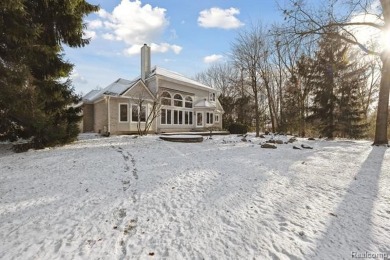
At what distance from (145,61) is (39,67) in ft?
48.0

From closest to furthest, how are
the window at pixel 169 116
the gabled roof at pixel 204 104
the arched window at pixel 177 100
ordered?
the window at pixel 169 116 < the arched window at pixel 177 100 < the gabled roof at pixel 204 104

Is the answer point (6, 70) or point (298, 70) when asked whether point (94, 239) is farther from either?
point (298, 70)

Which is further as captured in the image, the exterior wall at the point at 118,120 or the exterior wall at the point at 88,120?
the exterior wall at the point at 88,120

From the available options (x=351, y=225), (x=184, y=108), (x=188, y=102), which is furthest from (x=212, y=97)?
(x=351, y=225)

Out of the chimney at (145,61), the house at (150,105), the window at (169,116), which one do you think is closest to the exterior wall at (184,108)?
the house at (150,105)

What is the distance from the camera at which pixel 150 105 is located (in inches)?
822

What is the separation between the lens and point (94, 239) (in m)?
2.80

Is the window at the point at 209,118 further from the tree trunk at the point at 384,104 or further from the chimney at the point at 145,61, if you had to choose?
the tree trunk at the point at 384,104

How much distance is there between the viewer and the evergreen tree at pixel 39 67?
24.4ft

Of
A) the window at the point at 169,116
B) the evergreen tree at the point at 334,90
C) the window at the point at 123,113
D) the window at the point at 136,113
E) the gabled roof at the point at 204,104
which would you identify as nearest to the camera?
the evergreen tree at the point at 334,90

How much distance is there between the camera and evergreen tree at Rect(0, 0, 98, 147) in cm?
743

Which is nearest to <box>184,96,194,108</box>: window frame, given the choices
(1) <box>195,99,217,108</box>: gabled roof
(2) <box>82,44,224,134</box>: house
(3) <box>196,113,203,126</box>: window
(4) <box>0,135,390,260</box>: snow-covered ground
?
(2) <box>82,44,224,134</box>: house

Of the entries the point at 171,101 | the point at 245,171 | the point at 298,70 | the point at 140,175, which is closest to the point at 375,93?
the point at 298,70

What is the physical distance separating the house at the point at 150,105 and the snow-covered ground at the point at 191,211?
37.5ft
